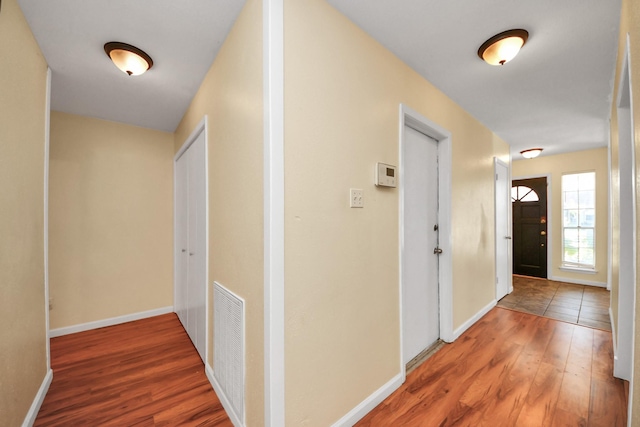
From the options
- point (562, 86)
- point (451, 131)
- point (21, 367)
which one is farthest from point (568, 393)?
point (21, 367)

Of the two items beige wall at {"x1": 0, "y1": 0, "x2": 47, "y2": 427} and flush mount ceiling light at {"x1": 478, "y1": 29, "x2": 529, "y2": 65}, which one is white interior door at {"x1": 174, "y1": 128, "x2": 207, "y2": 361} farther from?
flush mount ceiling light at {"x1": 478, "y1": 29, "x2": 529, "y2": 65}

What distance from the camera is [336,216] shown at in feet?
4.86

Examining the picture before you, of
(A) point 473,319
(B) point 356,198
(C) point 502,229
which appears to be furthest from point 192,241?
(C) point 502,229

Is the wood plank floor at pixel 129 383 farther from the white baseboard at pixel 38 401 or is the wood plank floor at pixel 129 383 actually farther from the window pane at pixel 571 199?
the window pane at pixel 571 199

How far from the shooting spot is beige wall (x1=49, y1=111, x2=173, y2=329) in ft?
9.36

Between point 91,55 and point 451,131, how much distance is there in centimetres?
315

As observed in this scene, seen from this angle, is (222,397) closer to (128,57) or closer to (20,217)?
(20,217)

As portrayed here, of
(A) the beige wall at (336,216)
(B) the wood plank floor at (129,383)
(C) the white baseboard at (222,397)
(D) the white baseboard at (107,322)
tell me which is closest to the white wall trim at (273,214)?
(A) the beige wall at (336,216)

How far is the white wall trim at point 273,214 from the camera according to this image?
1.20 meters

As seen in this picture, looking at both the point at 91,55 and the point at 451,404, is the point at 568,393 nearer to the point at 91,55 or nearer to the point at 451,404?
the point at 451,404

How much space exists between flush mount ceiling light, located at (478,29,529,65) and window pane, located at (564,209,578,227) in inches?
183

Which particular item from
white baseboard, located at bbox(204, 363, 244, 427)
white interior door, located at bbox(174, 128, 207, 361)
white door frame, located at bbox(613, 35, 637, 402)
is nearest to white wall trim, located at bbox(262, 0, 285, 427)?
white baseboard, located at bbox(204, 363, 244, 427)

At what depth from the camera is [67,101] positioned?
261 centimetres

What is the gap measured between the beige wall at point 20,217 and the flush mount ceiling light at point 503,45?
2832 millimetres
